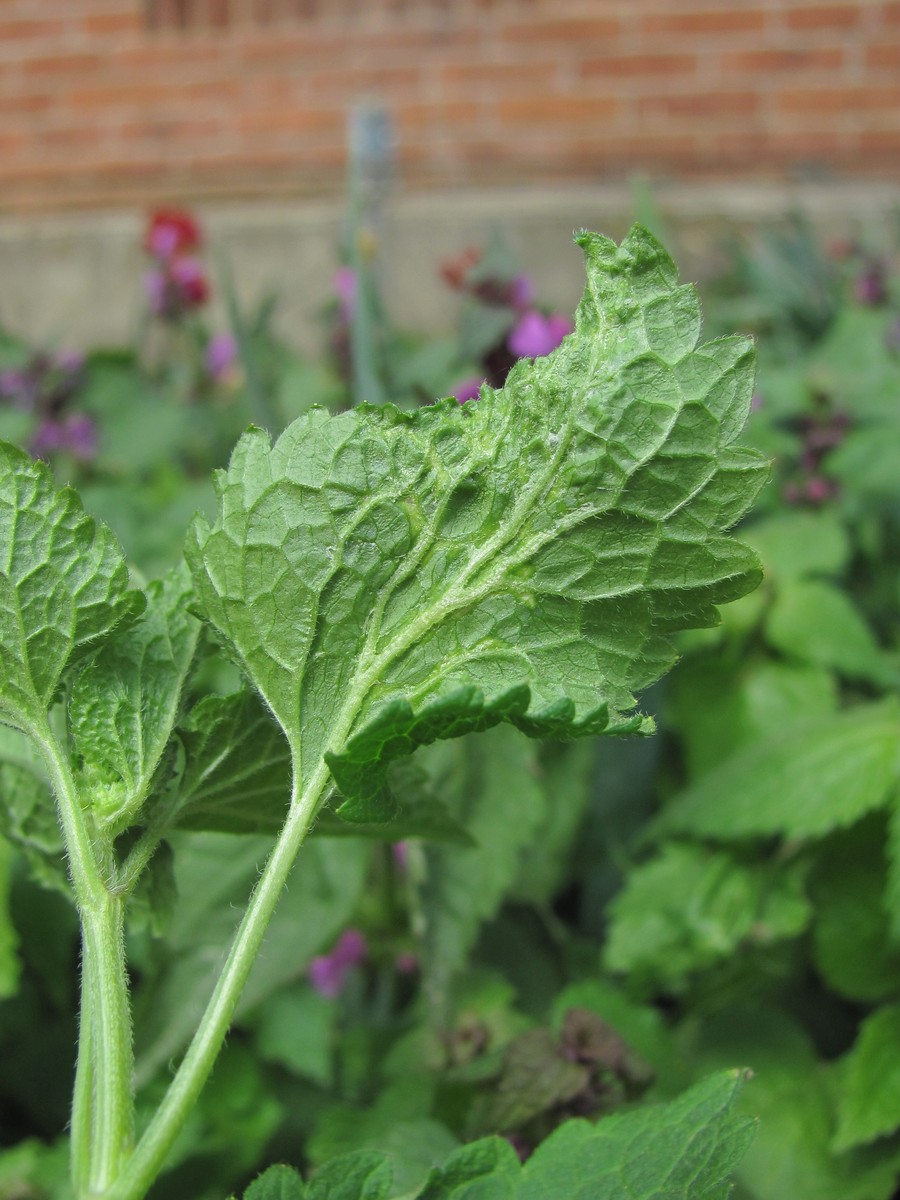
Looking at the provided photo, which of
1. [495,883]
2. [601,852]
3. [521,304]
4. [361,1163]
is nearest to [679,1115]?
[361,1163]

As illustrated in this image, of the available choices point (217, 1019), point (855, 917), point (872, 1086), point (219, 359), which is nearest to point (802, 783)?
point (855, 917)

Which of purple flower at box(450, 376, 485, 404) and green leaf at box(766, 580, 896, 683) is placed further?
green leaf at box(766, 580, 896, 683)

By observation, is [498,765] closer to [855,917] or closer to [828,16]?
[855,917]

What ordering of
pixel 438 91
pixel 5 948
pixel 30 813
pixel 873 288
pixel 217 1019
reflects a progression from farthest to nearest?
pixel 438 91, pixel 873 288, pixel 5 948, pixel 30 813, pixel 217 1019

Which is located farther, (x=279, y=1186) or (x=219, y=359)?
(x=219, y=359)

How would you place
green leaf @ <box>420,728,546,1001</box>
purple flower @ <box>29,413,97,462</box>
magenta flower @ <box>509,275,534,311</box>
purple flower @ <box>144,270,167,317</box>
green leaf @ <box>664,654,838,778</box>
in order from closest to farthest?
green leaf @ <box>420,728,546,1001</box>
green leaf @ <box>664,654,838,778</box>
magenta flower @ <box>509,275,534,311</box>
purple flower @ <box>29,413,97,462</box>
purple flower @ <box>144,270,167,317</box>

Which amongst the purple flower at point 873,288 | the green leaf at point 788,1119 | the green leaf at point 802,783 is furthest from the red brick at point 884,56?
the green leaf at point 788,1119

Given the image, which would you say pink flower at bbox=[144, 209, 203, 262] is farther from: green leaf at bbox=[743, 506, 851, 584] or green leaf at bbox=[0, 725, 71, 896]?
green leaf at bbox=[0, 725, 71, 896]

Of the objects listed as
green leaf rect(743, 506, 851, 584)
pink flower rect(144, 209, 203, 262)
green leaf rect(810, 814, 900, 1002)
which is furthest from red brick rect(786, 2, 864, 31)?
green leaf rect(810, 814, 900, 1002)
